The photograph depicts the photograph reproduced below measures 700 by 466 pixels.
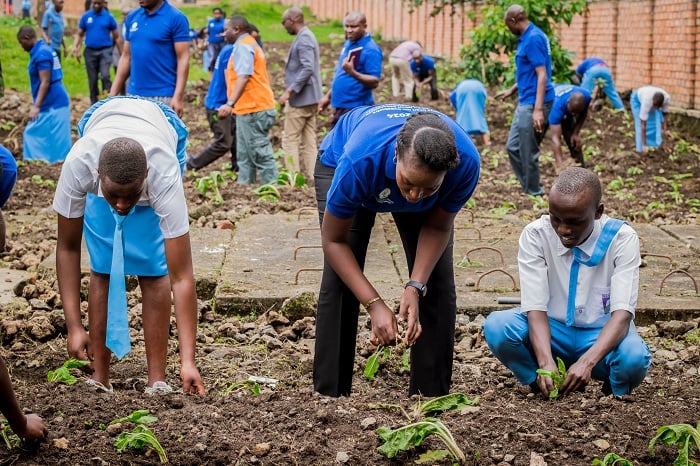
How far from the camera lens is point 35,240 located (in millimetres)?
8227

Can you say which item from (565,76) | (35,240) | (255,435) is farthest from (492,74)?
(255,435)

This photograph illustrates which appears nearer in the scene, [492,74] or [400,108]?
[400,108]

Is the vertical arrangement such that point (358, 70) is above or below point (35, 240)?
above

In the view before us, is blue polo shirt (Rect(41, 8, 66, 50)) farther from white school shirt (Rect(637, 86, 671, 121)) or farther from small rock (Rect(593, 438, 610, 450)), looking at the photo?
small rock (Rect(593, 438, 610, 450))

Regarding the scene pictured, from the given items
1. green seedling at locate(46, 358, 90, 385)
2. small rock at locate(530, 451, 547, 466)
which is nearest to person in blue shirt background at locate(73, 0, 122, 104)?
green seedling at locate(46, 358, 90, 385)

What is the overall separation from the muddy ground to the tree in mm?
8092

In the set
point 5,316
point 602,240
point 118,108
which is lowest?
point 5,316

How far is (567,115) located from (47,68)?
19.4 ft

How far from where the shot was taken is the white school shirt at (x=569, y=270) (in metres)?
4.30

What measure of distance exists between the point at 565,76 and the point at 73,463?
13.8 meters

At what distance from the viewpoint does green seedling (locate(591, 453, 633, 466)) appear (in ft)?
11.1

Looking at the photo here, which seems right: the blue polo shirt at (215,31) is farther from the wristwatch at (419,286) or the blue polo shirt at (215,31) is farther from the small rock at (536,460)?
the small rock at (536,460)

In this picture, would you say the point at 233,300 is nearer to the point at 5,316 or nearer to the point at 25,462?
the point at 5,316

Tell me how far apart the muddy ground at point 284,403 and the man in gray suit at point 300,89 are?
2.06 metres
